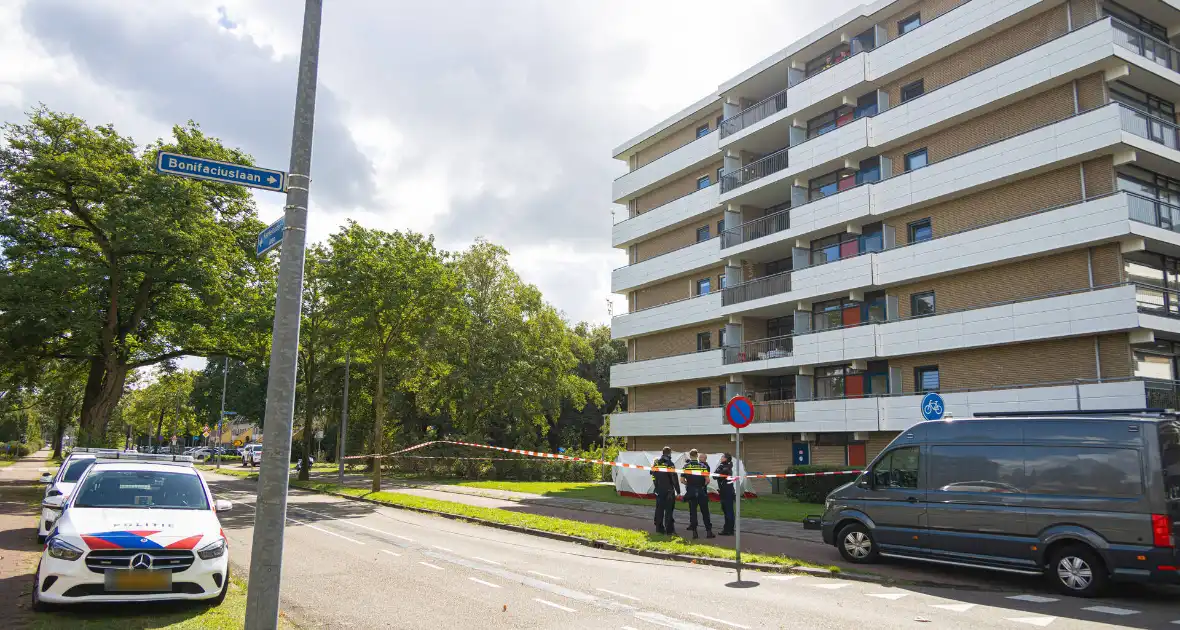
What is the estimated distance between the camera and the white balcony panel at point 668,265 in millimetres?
35125

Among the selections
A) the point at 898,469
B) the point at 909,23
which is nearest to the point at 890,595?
the point at 898,469

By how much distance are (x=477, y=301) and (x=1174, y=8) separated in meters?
34.8

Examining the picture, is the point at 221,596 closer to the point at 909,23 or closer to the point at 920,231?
the point at 920,231

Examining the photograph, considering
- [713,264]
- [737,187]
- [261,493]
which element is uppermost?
[737,187]

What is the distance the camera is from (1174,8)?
23.8 meters

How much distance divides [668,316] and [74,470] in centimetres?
2703

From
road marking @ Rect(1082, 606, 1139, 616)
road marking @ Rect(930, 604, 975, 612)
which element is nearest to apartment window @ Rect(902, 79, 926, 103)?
road marking @ Rect(1082, 606, 1139, 616)

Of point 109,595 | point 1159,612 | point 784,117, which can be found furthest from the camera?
point 784,117

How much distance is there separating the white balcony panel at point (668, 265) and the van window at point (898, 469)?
22.9 meters

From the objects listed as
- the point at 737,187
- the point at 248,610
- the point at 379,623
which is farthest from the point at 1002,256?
the point at 248,610

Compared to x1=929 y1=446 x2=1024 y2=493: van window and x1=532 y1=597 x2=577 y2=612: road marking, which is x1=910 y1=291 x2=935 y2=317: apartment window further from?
x1=532 y1=597 x2=577 y2=612: road marking

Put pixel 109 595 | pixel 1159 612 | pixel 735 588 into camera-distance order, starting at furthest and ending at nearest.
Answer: pixel 735 588 < pixel 1159 612 < pixel 109 595

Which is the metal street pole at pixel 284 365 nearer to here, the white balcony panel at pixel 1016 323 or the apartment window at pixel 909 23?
the white balcony panel at pixel 1016 323

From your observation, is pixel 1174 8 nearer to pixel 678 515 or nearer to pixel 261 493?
pixel 678 515
